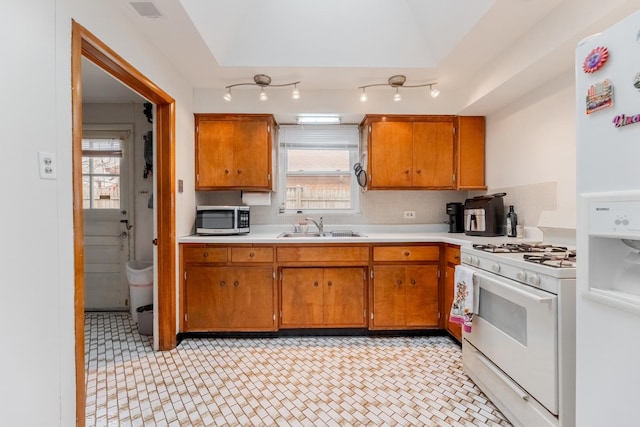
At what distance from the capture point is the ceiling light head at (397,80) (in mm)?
2609

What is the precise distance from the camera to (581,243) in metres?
1.11

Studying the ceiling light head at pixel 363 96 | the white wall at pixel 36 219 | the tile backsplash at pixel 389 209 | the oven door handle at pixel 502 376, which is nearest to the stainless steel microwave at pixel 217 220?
the tile backsplash at pixel 389 209

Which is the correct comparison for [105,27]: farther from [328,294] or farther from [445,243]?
[445,243]

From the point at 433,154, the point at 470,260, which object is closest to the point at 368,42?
the point at 433,154

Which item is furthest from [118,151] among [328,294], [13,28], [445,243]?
[445,243]

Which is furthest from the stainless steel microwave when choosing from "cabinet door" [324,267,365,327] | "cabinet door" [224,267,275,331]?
"cabinet door" [324,267,365,327]

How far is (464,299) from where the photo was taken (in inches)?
73.1

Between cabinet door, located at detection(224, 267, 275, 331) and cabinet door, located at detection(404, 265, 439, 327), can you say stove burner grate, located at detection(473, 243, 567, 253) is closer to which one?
cabinet door, located at detection(404, 265, 439, 327)

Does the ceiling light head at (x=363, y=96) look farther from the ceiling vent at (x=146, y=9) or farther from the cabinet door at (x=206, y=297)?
the cabinet door at (x=206, y=297)

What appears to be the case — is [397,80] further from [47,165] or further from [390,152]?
[47,165]

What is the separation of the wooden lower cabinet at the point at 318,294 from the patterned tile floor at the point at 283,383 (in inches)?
7.4

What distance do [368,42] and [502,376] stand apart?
2.57m

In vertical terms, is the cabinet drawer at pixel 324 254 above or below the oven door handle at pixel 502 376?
above

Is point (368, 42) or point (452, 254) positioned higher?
point (368, 42)
